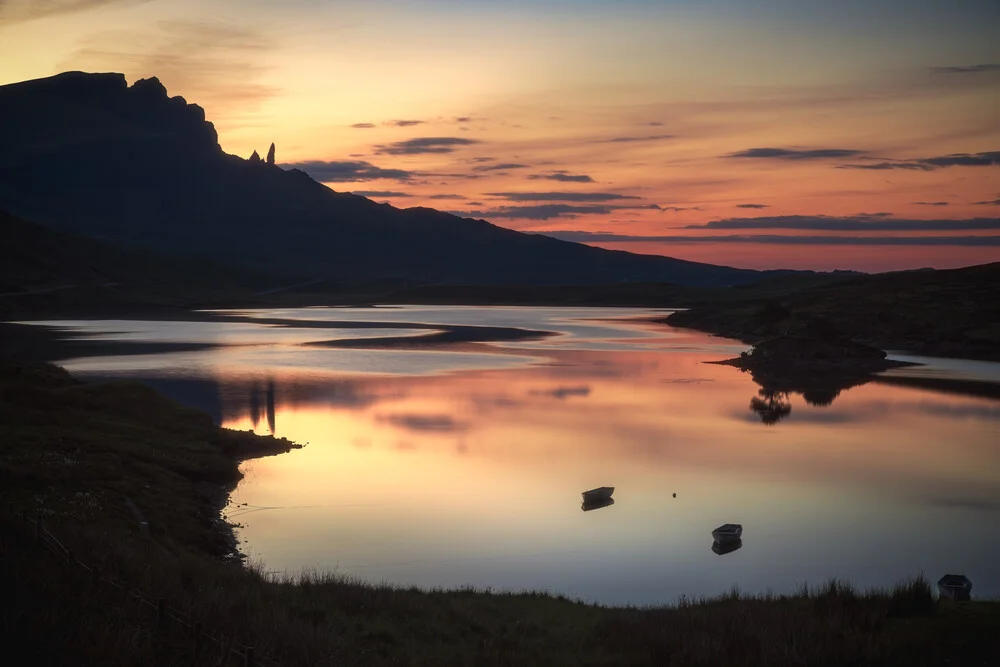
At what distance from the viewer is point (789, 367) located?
234ft

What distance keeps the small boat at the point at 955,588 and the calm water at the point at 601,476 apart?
2170 mm

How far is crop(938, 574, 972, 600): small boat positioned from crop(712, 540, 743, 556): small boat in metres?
5.63

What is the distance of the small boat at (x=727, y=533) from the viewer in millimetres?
23062

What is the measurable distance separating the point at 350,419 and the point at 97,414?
43.8 ft

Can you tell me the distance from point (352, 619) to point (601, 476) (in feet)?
62.1

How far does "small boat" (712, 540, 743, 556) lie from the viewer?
→ 898 inches

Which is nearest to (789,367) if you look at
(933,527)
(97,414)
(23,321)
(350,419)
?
(350,419)

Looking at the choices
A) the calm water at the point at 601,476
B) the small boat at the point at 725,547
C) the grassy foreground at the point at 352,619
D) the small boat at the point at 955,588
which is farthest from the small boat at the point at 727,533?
the grassy foreground at the point at 352,619

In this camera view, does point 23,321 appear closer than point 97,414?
No

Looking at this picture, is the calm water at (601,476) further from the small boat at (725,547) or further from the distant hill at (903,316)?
the distant hill at (903,316)

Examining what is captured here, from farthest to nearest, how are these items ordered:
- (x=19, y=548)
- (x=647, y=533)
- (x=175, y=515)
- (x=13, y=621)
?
(x=647, y=533) → (x=175, y=515) → (x=19, y=548) → (x=13, y=621)

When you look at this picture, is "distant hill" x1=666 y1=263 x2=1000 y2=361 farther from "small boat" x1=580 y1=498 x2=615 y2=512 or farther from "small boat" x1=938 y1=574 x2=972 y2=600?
"small boat" x1=938 y1=574 x2=972 y2=600

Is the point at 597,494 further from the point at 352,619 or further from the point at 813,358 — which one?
the point at 813,358

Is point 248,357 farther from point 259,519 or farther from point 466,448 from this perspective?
point 259,519
